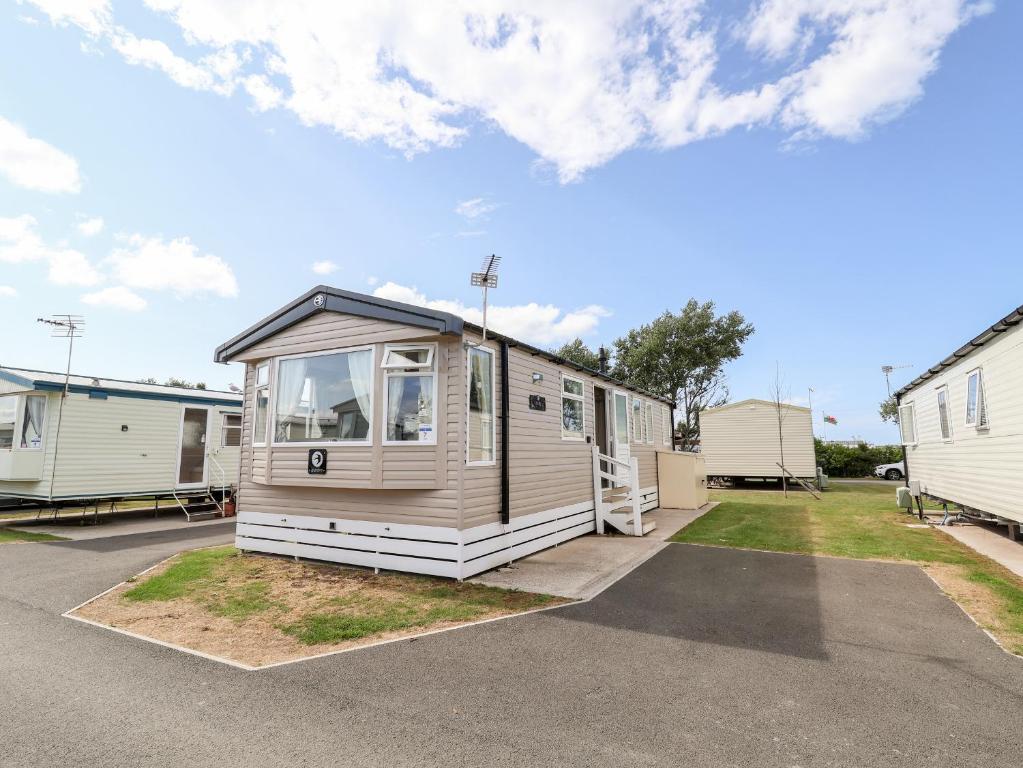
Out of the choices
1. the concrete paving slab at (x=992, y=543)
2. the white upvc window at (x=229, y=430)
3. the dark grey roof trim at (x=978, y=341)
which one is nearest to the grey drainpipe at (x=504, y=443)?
the concrete paving slab at (x=992, y=543)

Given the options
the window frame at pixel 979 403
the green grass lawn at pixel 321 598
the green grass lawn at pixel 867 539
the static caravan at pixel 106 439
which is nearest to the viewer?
the green grass lawn at pixel 321 598

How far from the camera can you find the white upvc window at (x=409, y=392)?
6547mm

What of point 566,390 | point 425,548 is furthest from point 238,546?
point 566,390

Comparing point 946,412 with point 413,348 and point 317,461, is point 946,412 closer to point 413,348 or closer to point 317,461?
point 413,348

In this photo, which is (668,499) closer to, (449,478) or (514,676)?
(449,478)

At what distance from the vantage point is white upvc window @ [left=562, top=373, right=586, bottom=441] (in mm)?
9516

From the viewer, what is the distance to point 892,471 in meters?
26.7

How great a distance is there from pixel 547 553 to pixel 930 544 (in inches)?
275

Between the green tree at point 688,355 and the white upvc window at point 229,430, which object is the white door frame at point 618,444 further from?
the green tree at point 688,355

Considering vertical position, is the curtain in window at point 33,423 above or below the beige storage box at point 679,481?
above

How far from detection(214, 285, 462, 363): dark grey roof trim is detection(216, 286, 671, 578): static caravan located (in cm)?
2

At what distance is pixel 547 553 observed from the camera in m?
8.15

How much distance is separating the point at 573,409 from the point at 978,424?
776 centimetres

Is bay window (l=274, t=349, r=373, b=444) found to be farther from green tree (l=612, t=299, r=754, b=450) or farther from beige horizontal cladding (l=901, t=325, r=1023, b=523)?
green tree (l=612, t=299, r=754, b=450)
